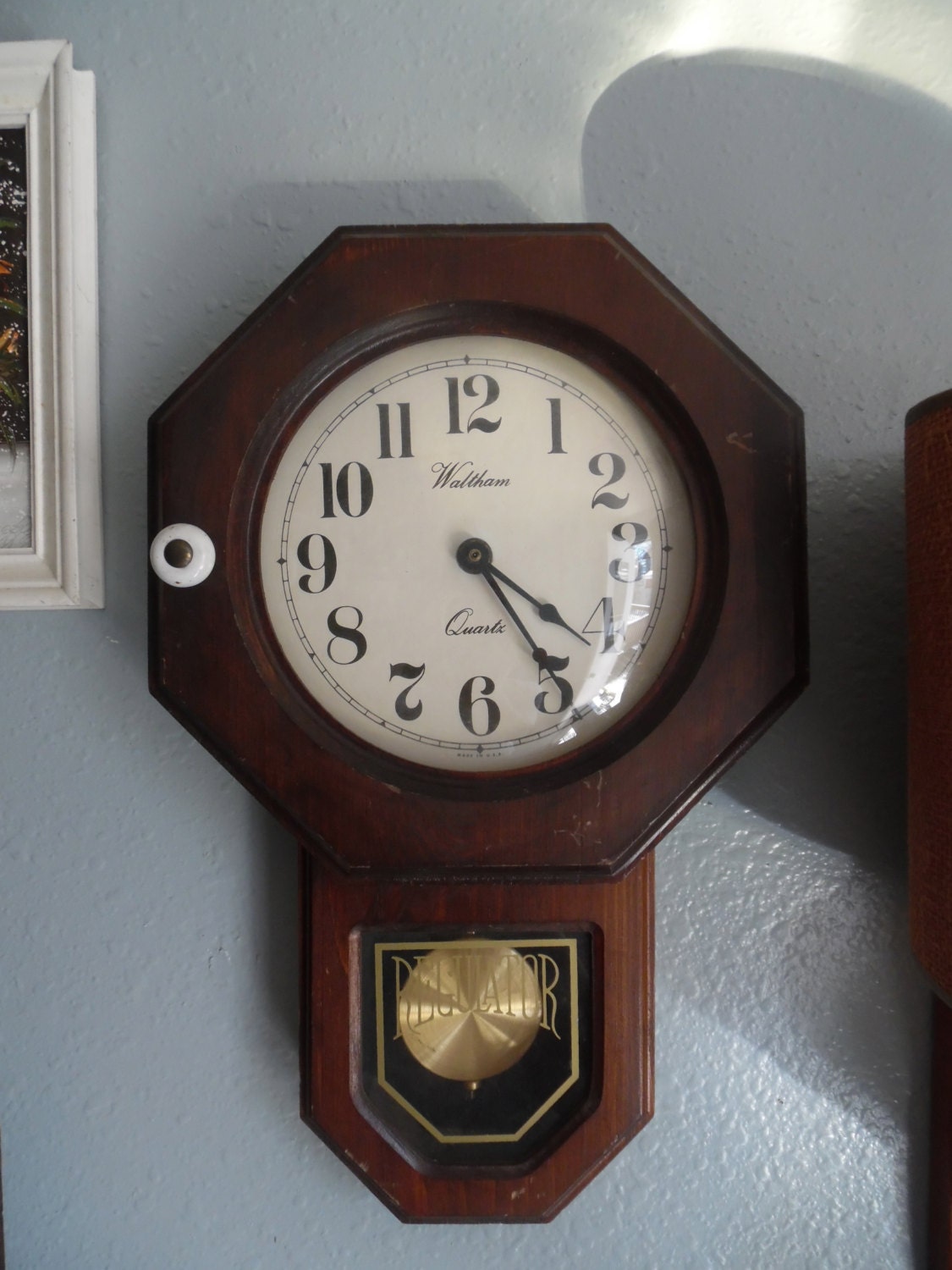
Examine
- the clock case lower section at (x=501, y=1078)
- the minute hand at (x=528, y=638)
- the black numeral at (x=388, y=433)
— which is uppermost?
the black numeral at (x=388, y=433)

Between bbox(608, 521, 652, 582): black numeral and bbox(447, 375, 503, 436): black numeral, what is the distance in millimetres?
124

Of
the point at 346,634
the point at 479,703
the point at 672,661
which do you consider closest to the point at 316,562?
the point at 346,634

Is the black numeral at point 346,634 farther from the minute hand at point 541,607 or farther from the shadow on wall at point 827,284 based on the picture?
the shadow on wall at point 827,284

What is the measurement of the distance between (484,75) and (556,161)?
0.10 meters

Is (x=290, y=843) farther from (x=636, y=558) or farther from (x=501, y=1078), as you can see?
(x=636, y=558)

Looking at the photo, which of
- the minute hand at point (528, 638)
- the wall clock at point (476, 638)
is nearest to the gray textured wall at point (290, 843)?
the wall clock at point (476, 638)

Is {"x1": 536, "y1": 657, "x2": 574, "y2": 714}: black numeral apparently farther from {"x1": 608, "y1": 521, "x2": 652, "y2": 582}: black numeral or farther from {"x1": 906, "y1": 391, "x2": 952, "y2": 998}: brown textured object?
{"x1": 906, "y1": 391, "x2": 952, "y2": 998}: brown textured object

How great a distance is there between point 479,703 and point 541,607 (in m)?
0.08

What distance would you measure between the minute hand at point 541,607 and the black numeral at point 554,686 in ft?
0.07

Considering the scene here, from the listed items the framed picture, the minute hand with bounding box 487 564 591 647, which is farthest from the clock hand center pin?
the framed picture

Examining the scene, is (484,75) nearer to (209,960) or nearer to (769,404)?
(769,404)

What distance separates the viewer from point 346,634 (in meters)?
0.70

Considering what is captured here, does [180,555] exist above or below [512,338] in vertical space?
below

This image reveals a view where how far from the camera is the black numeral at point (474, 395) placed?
0.70m
